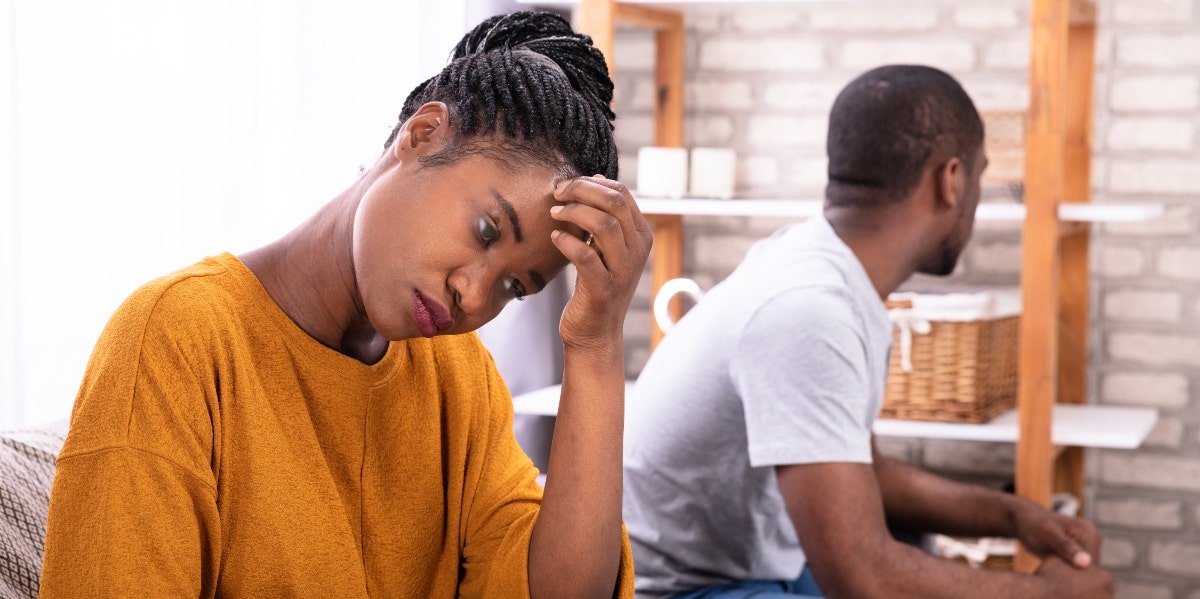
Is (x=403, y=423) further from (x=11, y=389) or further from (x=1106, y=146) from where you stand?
(x=1106, y=146)

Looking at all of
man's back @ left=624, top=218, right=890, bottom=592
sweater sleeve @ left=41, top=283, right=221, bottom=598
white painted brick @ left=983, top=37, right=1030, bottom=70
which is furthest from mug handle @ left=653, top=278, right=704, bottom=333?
sweater sleeve @ left=41, top=283, right=221, bottom=598

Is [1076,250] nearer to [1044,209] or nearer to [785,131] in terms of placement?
[1044,209]

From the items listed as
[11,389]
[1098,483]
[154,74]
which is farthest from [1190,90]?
[11,389]

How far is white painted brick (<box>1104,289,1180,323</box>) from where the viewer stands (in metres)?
2.44

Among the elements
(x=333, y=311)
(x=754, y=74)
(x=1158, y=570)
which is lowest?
(x=1158, y=570)

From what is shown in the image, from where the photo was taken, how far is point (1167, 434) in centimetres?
246

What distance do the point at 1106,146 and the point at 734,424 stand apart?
123cm

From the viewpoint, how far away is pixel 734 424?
5.35 ft

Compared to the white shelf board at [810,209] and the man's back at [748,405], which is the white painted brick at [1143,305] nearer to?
the white shelf board at [810,209]

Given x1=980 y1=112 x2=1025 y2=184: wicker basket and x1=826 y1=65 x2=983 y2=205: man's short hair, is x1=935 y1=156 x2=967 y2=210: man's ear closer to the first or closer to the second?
x1=826 y1=65 x2=983 y2=205: man's short hair

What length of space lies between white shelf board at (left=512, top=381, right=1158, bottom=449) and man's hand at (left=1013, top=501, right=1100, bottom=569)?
0.34 meters

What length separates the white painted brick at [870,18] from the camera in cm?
254

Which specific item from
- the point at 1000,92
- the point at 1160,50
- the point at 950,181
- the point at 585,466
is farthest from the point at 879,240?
the point at 1160,50

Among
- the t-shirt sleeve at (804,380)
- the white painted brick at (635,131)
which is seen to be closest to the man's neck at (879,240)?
the t-shirt sleeve at (804,380)
